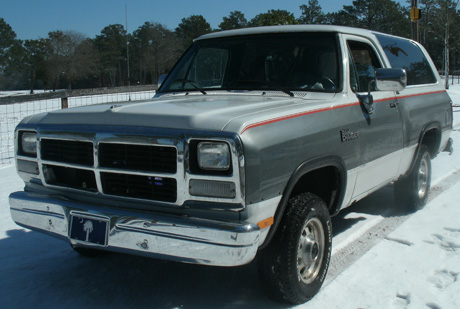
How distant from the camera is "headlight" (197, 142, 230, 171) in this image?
263 cm

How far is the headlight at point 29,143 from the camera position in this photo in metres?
3.37

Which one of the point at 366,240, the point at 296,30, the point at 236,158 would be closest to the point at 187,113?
the point at 236,158

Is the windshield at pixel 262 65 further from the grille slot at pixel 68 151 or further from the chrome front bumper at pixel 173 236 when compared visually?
the chrome front bumper at pixel 173 236

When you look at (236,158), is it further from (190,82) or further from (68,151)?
(190,82)

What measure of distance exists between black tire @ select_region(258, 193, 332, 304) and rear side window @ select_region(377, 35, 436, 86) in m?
2.31

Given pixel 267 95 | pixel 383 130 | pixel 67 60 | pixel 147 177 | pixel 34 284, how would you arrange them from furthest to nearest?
pixel 67 60 < pixel 383 130 < pixel 267 95 < pixel 34 284 < pixel 147 177

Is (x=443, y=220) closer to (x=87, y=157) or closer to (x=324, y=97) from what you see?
(x=324, y=97)

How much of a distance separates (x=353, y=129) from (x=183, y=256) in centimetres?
171

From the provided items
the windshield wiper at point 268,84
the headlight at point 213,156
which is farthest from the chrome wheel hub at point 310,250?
the windshield wiper at point 268,84

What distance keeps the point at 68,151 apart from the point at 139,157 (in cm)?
60

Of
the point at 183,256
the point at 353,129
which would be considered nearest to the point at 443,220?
the point at 353,129

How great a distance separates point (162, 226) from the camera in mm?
2688

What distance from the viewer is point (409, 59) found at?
17.2ft

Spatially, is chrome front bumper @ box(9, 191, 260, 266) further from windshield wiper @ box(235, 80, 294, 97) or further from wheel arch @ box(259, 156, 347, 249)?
windshield wiper @ box(235, 80, 294, 97)
